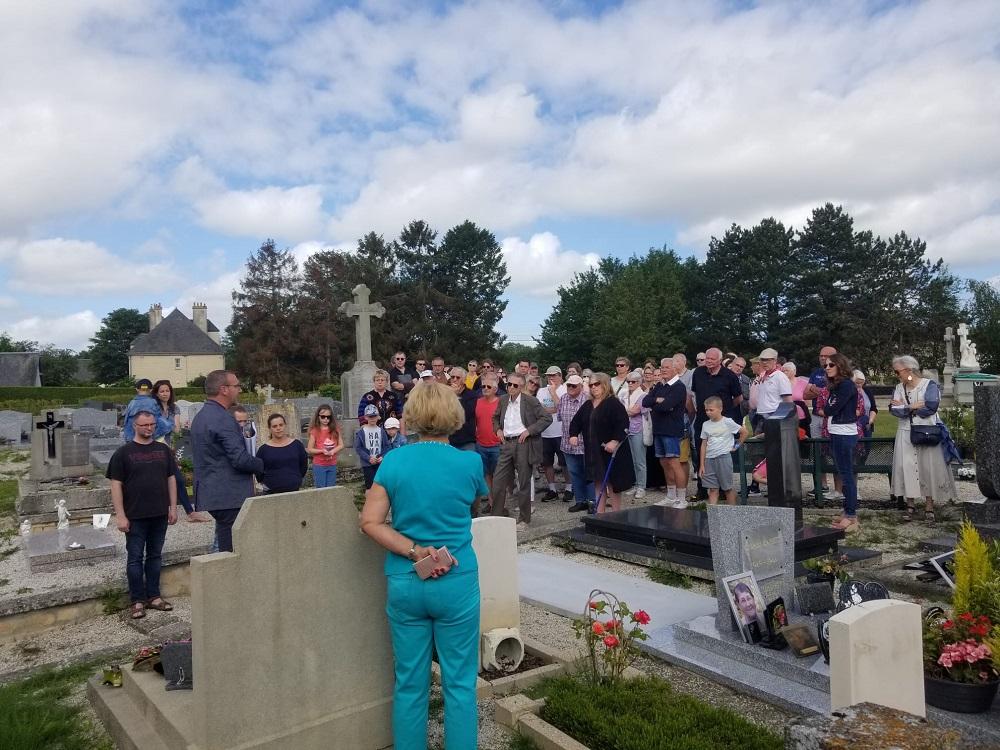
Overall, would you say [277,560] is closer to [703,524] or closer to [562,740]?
[562,740]

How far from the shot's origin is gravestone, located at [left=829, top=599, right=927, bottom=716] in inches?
124

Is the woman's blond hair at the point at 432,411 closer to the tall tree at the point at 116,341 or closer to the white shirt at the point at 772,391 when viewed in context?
the white shirt at the point at 772,391

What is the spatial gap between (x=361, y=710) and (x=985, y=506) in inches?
239

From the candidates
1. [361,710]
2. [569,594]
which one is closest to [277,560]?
[361,710]

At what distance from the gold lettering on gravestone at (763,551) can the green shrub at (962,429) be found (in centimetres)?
819

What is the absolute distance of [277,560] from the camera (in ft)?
10.6

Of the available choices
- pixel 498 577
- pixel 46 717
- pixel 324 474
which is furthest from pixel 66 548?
pixel 498 577

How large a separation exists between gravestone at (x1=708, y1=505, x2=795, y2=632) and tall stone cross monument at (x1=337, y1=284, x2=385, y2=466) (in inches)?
374

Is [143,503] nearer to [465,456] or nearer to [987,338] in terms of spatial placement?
[465,456]

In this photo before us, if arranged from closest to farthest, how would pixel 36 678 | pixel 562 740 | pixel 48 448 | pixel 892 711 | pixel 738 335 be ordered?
pixel 892 711 → pixel 562 740 → pixel 36 678 → pixel 48 448 → pixel 738 335

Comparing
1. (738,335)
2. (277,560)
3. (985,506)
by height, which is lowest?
(985,506)

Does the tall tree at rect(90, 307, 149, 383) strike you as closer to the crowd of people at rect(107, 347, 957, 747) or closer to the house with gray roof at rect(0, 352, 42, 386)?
the house with gray roof at rect(0, 352, 42, 386)

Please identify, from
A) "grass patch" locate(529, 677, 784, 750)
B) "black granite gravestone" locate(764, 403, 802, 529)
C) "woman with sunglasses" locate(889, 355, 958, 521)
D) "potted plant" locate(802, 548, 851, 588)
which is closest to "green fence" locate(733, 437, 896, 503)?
"woman with sunglasses" locate(889, 355, 958, 521)

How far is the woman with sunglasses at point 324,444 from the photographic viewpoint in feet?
27.5
